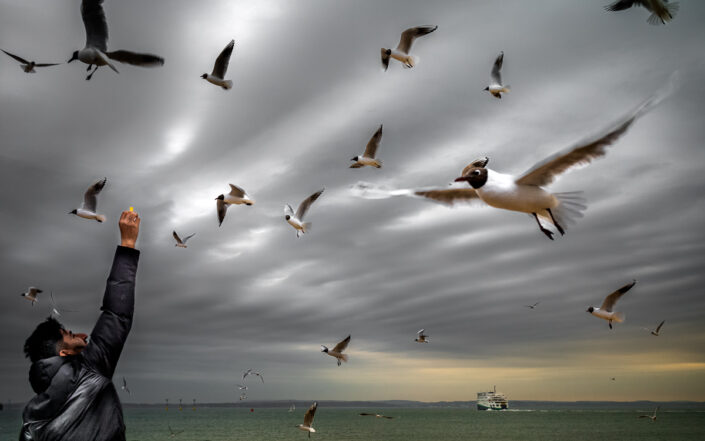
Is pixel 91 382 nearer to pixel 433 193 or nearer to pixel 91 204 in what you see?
pixel 433 193

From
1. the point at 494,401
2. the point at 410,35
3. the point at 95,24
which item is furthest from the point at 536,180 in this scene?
the point at 494,401

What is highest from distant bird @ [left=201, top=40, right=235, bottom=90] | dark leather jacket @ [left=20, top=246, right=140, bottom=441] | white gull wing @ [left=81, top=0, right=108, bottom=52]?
distant bird @ [left=201, top=40, right=235, bottom=90]

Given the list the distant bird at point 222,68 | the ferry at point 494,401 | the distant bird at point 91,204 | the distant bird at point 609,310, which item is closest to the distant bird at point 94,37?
the distant bird at point 222,68

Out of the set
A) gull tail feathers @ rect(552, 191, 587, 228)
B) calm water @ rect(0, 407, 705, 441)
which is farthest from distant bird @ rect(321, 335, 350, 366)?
calm water @ rect(0, 407, 705, 441)

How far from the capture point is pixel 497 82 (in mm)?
11609

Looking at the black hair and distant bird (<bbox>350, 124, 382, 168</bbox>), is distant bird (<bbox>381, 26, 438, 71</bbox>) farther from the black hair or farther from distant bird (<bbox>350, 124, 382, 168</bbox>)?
the black hair

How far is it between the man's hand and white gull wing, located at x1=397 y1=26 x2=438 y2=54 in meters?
8.68

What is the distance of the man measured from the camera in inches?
107

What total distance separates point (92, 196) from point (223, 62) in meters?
4.04

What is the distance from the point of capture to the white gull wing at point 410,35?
10.7 m

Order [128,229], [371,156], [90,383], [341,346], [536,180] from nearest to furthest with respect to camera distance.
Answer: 1. [90,383]
2. [128,229]
3. [536,180]
4. [371,156]
5. [341,346]

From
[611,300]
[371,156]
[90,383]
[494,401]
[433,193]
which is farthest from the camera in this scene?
[494,401]

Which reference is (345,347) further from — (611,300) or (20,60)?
(20,60)

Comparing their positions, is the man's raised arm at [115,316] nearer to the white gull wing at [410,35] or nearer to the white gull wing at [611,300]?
the white gull wing at [410,35]
